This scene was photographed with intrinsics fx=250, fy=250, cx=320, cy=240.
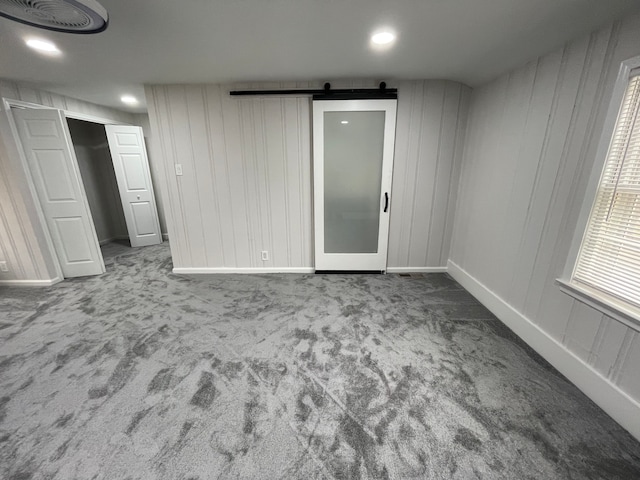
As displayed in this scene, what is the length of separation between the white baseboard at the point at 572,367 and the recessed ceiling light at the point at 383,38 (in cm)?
243

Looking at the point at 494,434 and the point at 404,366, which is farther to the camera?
the point at 404,366

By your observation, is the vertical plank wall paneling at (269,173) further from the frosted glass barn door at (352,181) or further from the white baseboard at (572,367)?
the white baseboard at (572,367)

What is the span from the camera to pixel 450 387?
161 centimetres

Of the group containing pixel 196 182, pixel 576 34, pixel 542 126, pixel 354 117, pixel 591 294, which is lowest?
pixel 591 294

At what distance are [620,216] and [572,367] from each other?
3.29 feet

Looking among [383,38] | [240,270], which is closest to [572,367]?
[383,38]

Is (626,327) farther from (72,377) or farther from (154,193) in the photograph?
(154,193)

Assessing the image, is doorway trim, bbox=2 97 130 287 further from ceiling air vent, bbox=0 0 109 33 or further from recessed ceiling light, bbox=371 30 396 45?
recessed ceiling light, bbox=371 30 396 45

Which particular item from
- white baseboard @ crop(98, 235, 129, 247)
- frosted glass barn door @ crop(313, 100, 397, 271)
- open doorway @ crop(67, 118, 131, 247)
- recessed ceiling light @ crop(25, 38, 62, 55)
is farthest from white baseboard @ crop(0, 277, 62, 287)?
frosted glass barn door @ crop(313, 100, 397, 271)

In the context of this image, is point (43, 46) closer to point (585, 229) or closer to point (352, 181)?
point (352, 181)

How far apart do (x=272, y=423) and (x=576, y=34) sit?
3.08 m

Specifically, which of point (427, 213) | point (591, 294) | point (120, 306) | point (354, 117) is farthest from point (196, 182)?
point (591, 294)

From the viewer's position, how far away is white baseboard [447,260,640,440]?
136 cm

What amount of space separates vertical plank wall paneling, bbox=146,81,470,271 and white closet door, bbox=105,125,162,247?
1.87 m
